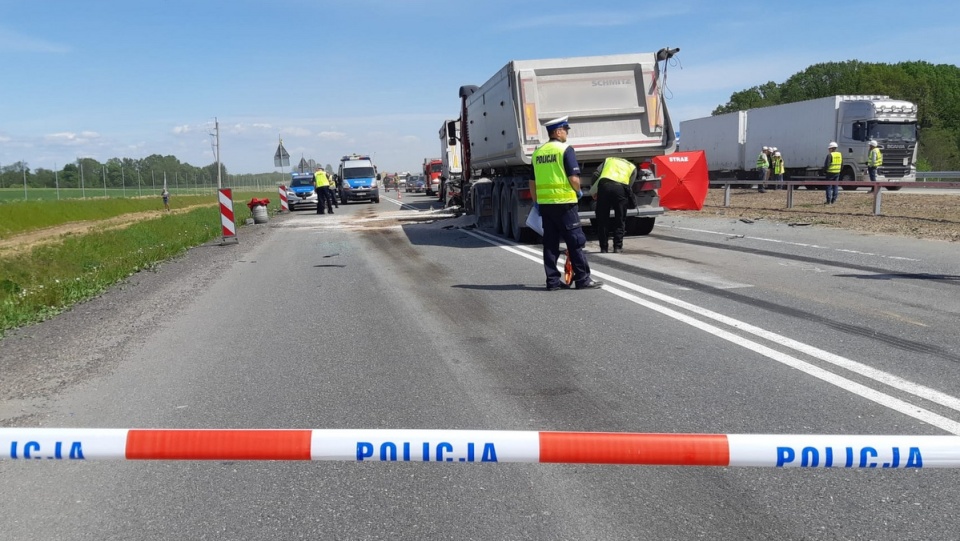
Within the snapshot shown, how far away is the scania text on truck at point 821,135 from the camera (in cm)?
3075

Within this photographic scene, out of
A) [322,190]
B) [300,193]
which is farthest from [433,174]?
[322,190]

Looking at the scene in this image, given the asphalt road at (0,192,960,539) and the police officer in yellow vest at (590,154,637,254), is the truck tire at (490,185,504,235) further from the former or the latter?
the asphalt road at (0,192,960,539)

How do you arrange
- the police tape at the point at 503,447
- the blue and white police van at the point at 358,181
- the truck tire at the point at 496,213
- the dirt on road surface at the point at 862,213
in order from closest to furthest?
1. the police tape at the point at 503,447
2. the dirt on road surface at the point at 862,213
3. the truck tire at the point at 496,213
4. the blue and white police van at the point at 358,181

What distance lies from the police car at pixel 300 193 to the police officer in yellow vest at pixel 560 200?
30.7 m

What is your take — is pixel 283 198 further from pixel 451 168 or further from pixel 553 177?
pixel 553 177

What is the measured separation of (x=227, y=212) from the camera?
1877 cm

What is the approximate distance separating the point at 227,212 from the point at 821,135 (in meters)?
24.2

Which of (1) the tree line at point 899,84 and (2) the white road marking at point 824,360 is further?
(1) the tree line at point 899,84

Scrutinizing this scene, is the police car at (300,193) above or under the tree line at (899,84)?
under

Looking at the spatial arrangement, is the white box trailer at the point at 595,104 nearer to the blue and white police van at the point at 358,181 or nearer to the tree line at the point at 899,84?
the blue and white police van at the point at 358,181

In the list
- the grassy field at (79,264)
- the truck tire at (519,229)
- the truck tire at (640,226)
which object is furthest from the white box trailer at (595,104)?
the grassy field at (79,264)

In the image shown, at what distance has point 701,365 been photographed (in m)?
5.68

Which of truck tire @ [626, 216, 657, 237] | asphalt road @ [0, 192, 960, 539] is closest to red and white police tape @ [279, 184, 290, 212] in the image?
truck tire @ [626, 216, 657, 237]

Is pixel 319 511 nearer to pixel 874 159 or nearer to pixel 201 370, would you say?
pixel 201 370
